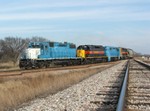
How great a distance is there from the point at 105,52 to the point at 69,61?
844 inches

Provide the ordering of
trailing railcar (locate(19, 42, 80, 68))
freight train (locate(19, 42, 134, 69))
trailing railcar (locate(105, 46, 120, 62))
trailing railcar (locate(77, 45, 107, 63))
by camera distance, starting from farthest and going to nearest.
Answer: trailing railcar (locate(105, 46, 120, 62)) → trailing railcar (locate(77, 45, 107, 63)) → freight train (locate(19, 42, 134, 69)) → trailing railcar (locate(19, 42, 80, 68))

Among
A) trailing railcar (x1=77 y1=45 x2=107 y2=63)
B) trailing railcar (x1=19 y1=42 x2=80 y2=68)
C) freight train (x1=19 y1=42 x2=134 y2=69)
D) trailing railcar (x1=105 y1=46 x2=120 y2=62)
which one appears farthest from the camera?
trailing railcar (x1=105 y1=46 x2=120 y2=62)

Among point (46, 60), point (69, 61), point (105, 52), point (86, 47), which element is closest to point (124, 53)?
point (105, 52)

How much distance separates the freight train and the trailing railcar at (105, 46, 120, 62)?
196 inches

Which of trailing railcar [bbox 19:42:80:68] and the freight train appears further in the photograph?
the freight train

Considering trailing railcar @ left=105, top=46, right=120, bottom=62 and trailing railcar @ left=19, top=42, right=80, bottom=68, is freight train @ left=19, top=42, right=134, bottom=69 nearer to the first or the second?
trailing railcar @ left=19, top=42, right=80, bottom=68

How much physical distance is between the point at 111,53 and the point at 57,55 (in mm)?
34132

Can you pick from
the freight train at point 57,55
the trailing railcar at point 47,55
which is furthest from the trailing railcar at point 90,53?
the trailing railcar at point 47,55

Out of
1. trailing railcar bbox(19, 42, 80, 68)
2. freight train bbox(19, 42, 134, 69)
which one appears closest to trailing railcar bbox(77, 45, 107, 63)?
freight train bbox(19, 42, 134, 69)

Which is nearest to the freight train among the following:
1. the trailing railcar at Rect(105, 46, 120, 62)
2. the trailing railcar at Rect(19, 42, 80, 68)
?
the trailing railcar at Rect(19, 42, 80, 68)

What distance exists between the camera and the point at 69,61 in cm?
4734

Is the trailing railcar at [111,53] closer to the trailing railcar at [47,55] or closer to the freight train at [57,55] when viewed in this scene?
the freight train at [57,55]

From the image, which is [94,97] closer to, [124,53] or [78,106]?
[78,106]

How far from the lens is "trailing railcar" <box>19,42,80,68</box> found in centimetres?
3657
